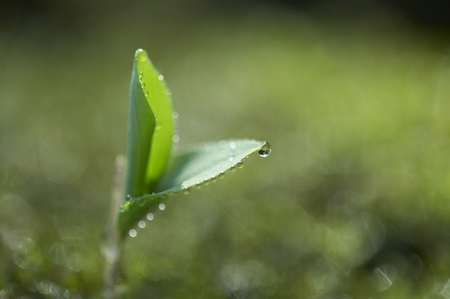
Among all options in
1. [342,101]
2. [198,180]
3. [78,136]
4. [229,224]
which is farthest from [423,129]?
[78,136]

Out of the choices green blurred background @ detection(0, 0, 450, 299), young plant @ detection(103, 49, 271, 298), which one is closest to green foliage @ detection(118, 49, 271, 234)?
young plant @ detection(103, 49, 271, 298)

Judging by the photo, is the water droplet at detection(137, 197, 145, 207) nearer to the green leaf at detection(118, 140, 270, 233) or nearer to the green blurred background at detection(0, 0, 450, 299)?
the green leaf at detection(118, 140, 270, 233)

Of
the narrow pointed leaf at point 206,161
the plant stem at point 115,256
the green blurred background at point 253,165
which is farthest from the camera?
the green blurred background at point 253,165

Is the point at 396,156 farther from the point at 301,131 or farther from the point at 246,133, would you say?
the point at 246,133

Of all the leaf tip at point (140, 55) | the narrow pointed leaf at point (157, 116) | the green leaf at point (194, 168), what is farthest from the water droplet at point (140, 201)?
the leaf tip at point (140, 55)

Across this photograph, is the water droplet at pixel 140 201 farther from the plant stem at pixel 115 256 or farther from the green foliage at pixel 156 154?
the plant stem at pixel 115 256

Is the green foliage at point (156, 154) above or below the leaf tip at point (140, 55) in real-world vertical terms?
below

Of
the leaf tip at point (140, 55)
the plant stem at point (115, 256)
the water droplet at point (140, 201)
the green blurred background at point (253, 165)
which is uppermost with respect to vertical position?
the leaf tip at point (140, 55)
